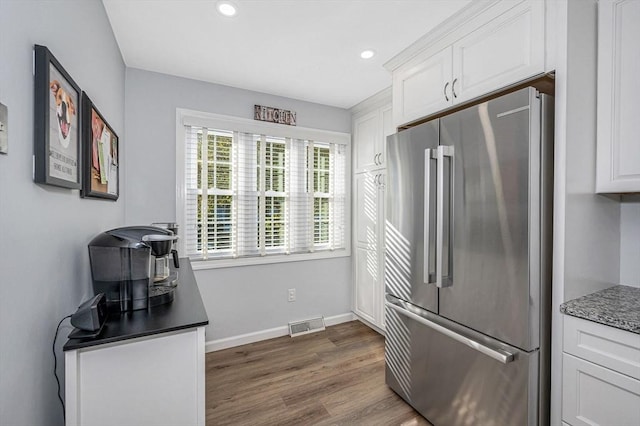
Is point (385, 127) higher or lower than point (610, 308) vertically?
higher

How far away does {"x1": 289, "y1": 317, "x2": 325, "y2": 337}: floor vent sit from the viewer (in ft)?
10.2

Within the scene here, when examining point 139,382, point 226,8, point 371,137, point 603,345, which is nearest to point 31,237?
point 139,382

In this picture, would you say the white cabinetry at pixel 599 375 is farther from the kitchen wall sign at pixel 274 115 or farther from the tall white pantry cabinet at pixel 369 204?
the kitchen wall sign at pixel 274 115

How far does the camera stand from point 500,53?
5.06 ft

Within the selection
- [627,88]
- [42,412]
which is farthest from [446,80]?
[42,412]

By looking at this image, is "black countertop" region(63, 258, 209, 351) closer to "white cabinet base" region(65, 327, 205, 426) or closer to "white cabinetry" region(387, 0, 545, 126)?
"white cabinet base" region(65, 327, 205, 426)

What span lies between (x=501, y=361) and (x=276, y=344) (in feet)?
6.91

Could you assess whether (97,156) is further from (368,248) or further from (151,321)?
(368,248)

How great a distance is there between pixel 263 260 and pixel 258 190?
28.1 inches

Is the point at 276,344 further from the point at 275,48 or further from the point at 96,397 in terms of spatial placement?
the point at 275,48

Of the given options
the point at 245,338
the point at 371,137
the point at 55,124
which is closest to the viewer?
the point at 55,124

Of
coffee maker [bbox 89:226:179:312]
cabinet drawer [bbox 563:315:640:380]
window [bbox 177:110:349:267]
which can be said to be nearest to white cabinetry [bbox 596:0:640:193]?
cabinet drawer [bbox 563:315:640:380]

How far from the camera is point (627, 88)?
1.38 metres

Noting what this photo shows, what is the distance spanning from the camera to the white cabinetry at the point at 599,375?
3.70ft
